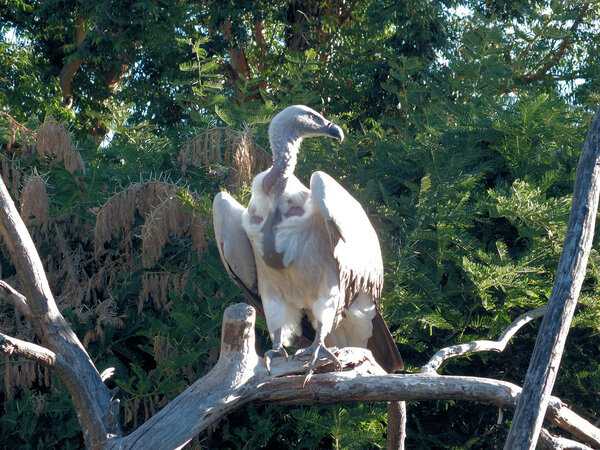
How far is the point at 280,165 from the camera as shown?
3.75 metres

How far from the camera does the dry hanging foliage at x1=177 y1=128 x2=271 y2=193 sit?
4.71m

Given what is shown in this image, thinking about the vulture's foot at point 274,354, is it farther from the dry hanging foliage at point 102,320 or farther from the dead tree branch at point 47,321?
the dry hanging foliage at point 102,320

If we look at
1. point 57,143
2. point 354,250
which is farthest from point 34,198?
point 354,250

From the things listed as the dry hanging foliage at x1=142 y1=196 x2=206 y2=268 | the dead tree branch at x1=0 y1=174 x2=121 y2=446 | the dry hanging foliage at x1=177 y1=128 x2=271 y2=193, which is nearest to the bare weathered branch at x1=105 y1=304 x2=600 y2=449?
the dead tree branch at x1=0 y1=174 x2=121 y2=446

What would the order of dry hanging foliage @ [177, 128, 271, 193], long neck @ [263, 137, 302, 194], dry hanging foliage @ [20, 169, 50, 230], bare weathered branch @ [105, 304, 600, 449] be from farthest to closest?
dry hanging foliage @ [177, 128, 271, 193]
dry hanging foliage @ [20, 169, 50, 230]
long neck @ [263, 137, 302, 194]
bare weathered branch @ [105, 304, 600, 449]

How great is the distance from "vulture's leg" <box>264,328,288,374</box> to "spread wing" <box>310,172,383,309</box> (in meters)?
0.40

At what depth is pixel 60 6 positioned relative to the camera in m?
8.20

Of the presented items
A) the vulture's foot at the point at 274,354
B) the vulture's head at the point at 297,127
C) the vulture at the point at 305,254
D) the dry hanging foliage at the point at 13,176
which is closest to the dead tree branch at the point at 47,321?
the vulture's foot at the point at 274,354

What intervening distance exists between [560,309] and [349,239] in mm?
1136

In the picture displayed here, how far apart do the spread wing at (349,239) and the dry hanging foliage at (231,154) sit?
1195 millimetres

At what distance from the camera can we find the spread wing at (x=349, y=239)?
3461mm

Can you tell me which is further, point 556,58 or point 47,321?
point 556,58

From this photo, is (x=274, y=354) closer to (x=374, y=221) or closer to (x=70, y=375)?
(x=70, y=375)

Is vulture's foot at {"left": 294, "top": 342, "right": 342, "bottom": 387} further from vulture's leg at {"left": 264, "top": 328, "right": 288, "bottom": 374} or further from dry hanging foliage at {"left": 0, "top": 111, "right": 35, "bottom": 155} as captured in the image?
dry hanging foliage at {"left": 0, "top": 111, "right": 35, "bottom": 155}
